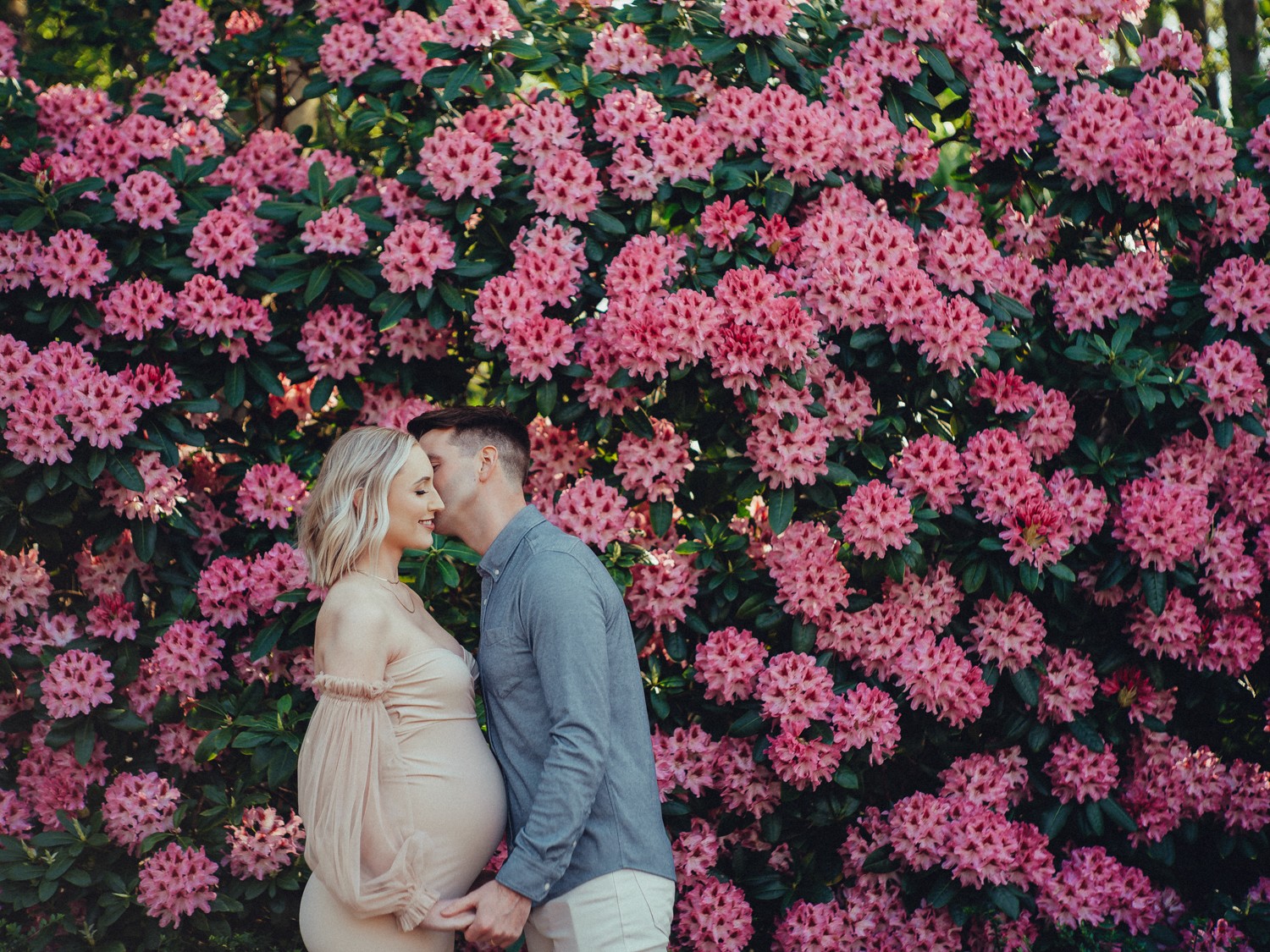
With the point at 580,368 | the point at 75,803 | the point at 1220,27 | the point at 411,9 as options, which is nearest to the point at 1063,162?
the point at 580,368

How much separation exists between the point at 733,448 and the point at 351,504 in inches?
54.0

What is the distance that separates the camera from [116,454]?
130 inches

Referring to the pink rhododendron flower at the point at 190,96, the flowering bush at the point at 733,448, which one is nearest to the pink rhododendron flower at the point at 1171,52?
the flowering bush at the point at 733,448

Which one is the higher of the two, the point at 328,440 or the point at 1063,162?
the point at 1063,162

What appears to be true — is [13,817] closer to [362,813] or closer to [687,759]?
[362,813]

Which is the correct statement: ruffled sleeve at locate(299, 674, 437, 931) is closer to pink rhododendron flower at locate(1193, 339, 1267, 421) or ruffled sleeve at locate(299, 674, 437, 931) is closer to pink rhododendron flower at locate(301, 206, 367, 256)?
pink rhododendron flower at locate(301, 206, 367, 256)

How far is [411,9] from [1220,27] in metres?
5.71

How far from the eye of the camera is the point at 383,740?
234 cm

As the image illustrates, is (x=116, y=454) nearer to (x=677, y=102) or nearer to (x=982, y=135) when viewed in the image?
(x=677, y=102)

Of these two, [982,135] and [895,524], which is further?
[982,135]

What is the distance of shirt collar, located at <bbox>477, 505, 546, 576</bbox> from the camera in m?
2.57

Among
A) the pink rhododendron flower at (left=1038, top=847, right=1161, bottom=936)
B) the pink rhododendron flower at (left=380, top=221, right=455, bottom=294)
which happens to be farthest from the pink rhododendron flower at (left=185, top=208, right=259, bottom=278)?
the pink rhododendron flower at (left=1038, top=847, right=1161, bottom=936)

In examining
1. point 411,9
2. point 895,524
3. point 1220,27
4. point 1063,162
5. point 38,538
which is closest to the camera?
point 895,524

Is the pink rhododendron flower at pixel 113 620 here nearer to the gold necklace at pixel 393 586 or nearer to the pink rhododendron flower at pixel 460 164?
the gold necklace at pixel 393 586
